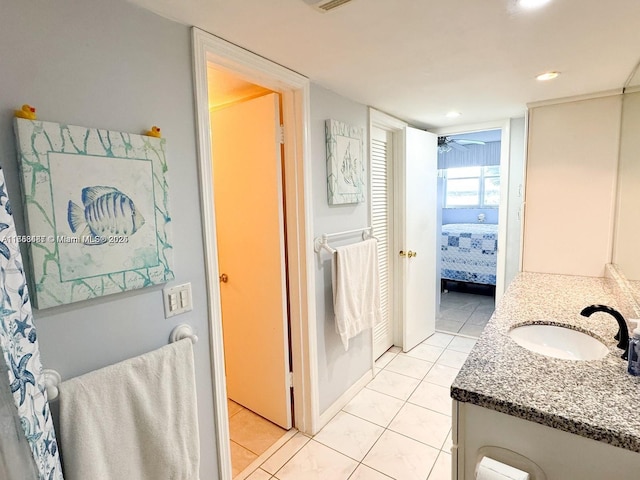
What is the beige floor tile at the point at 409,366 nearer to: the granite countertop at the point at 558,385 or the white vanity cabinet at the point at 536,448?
the granite countertop at the point at 558,385

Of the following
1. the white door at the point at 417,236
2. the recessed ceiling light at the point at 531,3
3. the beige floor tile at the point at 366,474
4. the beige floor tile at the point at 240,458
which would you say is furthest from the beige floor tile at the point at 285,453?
the recessed ceiling light at the point at 531,3

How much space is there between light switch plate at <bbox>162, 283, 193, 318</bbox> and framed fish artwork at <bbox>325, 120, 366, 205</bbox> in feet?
3.54

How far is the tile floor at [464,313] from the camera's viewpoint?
3.72m

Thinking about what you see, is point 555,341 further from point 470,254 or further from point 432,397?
point 470,254

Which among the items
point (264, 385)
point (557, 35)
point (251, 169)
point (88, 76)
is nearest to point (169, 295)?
point (88, 76)

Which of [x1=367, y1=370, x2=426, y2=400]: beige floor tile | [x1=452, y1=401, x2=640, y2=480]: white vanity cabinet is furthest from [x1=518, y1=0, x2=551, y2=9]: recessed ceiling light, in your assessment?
[x1=367, y1=370, x2=426, y2=400]: beige floor tile

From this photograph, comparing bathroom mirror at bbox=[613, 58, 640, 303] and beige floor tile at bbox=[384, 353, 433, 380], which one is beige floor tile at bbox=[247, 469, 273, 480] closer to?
beige floor tile at bbox=[384, 353, 433, 380]

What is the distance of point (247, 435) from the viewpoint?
2166 mm

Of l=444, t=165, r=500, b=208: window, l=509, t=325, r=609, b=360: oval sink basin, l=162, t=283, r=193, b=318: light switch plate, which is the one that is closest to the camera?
l=162, t=283, r=193, b=318: light switch plate

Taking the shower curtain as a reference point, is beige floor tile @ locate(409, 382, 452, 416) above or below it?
below

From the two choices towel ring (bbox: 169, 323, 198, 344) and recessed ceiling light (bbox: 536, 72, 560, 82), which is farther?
recessed ceiling light (bbox: 536, 72, 560, 82)

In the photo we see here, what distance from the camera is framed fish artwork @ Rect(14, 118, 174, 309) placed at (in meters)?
0.93

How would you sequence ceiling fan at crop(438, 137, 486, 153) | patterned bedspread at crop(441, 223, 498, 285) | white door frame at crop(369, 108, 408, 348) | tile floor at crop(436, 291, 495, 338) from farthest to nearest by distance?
1. ceiling fan at crop(438, 137, 486, 153)
2. patterned bedspread at crop(441, 223, 498, 285)
3. tile floor at crop(436, 291, 495, 338)
4. white door frame at crop(369, 108, 408, 348)

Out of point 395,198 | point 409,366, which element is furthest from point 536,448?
point 395,198
